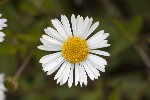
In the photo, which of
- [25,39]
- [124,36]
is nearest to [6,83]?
[25,39]

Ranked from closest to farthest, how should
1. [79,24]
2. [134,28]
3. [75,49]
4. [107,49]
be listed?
[79,24] < [75,49] < [134,28] < [107,49]

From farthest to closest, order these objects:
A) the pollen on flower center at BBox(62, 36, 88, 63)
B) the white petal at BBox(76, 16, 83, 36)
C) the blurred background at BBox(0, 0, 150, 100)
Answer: the blurred background at BBox(0, 0, 150, 100) → the pollen on flower center at BBox(62, 36, 88, 63) → the white petal at BBox(76, 16, 83, 36)

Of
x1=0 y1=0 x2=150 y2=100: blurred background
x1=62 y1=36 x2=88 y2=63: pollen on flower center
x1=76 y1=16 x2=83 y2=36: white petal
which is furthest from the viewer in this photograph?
x1=0 y1=0 x2=150 y2=100: blurred background

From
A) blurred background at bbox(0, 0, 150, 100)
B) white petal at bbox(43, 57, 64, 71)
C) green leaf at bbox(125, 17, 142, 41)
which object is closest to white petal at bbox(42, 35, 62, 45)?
white petal at bbox(43, 57, 64, 71)

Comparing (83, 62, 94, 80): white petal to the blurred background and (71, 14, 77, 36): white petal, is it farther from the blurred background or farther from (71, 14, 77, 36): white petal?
the blurred background

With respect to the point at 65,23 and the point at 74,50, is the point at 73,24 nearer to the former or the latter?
the point at 65,23

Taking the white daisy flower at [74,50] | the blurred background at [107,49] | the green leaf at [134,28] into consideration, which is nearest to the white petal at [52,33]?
the white daisy flower at [74,50]

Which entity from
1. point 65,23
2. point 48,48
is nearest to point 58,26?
point 65,23

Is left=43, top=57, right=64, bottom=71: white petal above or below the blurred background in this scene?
below
